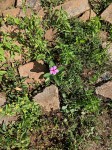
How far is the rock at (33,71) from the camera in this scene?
4559mm

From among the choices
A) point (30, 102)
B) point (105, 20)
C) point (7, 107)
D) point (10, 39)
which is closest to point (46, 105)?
point (30, 102)

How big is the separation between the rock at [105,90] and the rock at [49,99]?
56 cm

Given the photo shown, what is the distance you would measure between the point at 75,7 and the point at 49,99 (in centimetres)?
149

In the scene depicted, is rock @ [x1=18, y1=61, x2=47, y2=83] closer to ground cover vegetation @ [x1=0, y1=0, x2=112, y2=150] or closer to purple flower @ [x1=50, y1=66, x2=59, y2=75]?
ground cover vegetation @ [x1=0, y1=0, x2=112, y2=150]

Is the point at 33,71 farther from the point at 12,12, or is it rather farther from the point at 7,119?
the point at 12,12

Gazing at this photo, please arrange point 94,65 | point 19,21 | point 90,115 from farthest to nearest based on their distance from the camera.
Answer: point 19,21
point 94,65
point 90,115

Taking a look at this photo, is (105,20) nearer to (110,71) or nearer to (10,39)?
(110,71)

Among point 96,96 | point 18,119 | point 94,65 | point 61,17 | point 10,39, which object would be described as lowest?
point 18,119

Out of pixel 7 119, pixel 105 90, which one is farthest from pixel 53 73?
pixel 7 119

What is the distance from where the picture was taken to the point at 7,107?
14.1ft

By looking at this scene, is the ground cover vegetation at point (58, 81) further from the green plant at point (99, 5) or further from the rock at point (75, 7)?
the rock at point (75, 7)

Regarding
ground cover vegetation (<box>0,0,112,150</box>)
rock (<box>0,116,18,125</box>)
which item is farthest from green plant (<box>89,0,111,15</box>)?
rock (<box>0,116,18,125</box>)

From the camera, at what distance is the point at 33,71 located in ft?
15.0

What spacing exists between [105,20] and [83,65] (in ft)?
2.51
